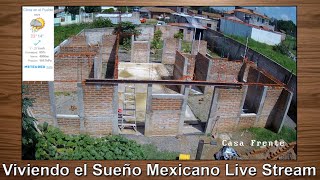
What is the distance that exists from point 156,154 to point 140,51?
8128 millimetres

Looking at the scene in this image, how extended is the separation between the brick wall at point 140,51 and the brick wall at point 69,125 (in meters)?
6.87

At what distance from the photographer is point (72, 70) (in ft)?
27.3

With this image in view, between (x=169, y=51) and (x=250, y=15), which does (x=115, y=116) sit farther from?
(x=169, y=51)

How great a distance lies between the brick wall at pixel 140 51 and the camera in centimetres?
1134

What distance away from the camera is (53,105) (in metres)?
4.84

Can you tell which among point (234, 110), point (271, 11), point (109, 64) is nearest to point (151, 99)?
point (234, 110)

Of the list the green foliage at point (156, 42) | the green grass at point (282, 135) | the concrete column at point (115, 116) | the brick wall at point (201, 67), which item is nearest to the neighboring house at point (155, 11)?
the concrete column at point (115, 116)

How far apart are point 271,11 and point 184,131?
7.50ft

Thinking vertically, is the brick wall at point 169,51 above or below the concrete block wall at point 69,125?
above

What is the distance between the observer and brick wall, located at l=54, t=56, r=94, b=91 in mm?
8125

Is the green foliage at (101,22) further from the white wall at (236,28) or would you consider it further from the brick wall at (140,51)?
the brick wall at (140,51)

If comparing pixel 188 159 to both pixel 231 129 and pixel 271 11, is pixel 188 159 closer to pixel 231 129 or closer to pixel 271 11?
pixel 231 129

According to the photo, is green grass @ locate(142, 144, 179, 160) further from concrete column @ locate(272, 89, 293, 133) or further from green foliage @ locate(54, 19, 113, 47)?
green foliage @ locate(54, 19, 113, 47)

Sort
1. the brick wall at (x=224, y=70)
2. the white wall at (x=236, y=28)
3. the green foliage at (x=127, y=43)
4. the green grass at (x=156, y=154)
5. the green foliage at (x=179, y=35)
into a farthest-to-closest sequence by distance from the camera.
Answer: the green foliage at (x=179, y=35) < the green foliage at (x=127, y=43) < the brick wall at (x=224, y=70) < the white wall at (x=236, y=28) < the green grass at (x=156, y=154)
